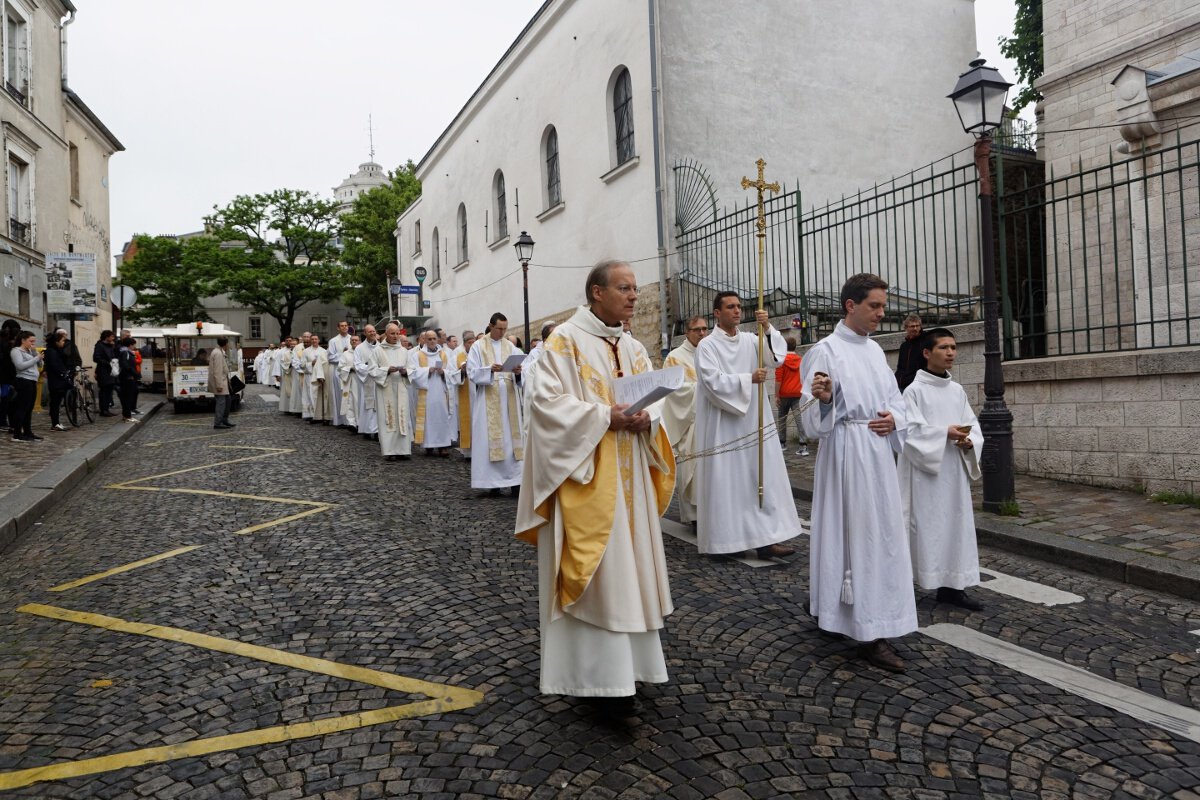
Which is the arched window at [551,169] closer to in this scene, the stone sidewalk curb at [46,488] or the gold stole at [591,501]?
the stone sidewalk curb at [46,488]

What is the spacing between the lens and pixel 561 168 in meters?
19.7

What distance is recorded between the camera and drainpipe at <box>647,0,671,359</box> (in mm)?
15273

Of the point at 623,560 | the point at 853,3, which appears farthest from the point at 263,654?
the point at 853,3

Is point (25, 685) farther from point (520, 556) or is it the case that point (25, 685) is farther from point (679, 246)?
point (679, 246)

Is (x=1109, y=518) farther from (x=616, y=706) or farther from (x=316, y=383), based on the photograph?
(x=316, y=383)

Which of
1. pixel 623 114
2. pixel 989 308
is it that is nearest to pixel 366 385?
pixel 623 114

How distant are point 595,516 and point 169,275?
→ 5031 centimetres

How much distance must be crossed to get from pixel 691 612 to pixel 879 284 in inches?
77.9

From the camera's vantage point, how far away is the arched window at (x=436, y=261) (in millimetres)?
31125

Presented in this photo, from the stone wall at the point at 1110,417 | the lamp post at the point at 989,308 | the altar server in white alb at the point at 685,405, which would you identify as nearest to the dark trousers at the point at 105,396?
the altar server in white alb at the point at 685,405

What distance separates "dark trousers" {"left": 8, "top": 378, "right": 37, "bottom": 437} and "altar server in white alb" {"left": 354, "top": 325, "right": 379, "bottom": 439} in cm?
465

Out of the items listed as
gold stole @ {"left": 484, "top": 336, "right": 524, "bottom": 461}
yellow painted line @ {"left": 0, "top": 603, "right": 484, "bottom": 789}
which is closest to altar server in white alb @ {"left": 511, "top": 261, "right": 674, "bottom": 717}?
yellow painted line @ {"left": 0, "top": 603, "right": 484, "bottom": 789}

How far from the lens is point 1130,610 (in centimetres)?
462

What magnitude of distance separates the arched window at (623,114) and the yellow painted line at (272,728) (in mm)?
14070
